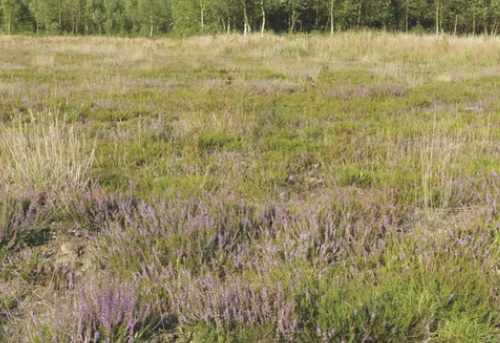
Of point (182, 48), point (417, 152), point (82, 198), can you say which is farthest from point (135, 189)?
point (182, 48)

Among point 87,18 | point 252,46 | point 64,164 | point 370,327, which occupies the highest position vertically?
point 87,18

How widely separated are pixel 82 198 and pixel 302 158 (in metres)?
2.88

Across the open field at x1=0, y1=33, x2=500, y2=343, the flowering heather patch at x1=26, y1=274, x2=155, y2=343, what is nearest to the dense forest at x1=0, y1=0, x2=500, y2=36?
the open field at x1=0, y1=33, x2=500, y2=343

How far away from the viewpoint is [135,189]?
4293 mm

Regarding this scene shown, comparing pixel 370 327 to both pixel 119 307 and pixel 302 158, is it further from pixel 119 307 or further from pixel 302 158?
pixel 302 158

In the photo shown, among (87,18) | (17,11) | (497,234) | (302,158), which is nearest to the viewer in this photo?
(497,234)

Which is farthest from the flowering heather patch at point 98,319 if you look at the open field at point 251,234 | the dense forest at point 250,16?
the dense forest at point 250,16

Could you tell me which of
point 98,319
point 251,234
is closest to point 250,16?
point 251,234

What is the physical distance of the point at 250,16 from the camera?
180ft

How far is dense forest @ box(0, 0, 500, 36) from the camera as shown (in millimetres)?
51094

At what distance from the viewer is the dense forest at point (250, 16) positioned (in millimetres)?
51094

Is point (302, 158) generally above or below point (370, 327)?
above

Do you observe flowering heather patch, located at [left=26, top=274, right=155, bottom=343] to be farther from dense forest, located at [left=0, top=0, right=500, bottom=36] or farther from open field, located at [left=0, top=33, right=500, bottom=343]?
dense forest, located at [left=0, top=0, right=500, bottom=36]

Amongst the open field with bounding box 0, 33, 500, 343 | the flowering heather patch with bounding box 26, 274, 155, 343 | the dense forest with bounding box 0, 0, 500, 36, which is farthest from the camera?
the dense forest with bounding box 0, 0, 500, 36
